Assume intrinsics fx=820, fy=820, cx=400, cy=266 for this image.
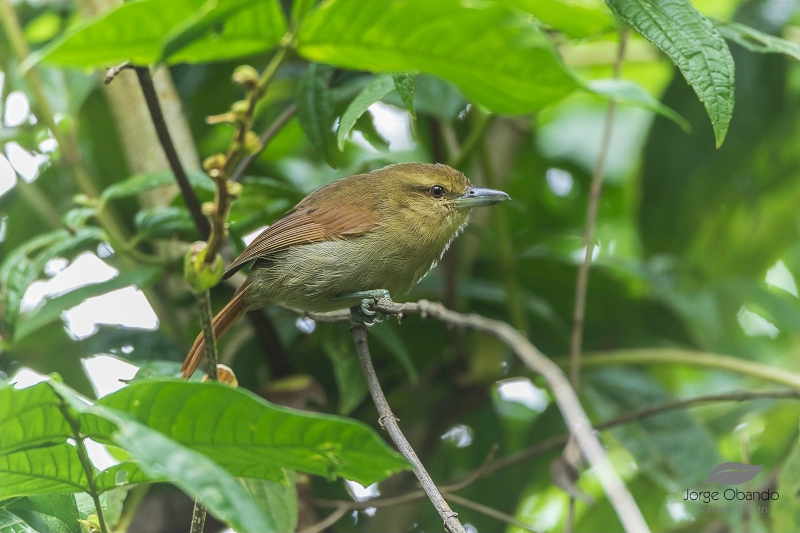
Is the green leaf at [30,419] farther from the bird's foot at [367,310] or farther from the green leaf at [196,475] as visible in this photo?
the bird's foot at [367,310]

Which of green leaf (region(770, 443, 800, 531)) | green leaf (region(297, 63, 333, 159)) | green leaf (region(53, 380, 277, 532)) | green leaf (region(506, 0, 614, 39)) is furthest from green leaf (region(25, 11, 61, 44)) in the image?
green leaf (region(770, 443, 800, 531))

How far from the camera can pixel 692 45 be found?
1876mm

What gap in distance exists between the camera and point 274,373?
→ 3.14 metres

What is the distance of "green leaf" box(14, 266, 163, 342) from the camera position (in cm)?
288

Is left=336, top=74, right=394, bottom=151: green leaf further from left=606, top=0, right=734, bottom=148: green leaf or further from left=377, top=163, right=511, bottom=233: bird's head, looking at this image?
left=377, top=163, right=511, bottom=233: bird's head

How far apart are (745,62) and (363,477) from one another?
2940 millimetres

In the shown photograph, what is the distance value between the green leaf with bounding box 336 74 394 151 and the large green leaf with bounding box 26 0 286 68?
257 millimetres

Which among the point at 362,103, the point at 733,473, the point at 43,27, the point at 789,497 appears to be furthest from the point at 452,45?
the point at 43,27

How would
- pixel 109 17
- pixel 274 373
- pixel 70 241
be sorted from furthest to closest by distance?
pixel 274 373 → pixel 70 241 → pixel 109 17

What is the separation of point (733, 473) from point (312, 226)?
183 centimetres

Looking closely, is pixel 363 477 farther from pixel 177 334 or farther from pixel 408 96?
pixel 177 334

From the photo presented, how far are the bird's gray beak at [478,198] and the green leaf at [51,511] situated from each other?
6.42ft

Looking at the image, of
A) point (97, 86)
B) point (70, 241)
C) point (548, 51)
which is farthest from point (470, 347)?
point (97, 86)

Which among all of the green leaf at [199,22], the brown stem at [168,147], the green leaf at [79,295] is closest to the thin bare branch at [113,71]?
the brown stem at [168,147]
